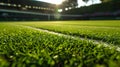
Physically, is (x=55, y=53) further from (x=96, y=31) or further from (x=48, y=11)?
(x=48, y=11)

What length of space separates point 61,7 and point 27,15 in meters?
27.5

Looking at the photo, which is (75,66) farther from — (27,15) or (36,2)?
(36,2)

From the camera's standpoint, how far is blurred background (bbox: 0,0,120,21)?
70.2 metres

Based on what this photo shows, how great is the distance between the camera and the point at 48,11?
305 ft

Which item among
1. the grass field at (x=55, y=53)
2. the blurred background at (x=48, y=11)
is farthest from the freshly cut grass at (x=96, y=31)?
the blurred background at (x=48, y=11)

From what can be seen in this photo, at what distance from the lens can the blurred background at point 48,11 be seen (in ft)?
230

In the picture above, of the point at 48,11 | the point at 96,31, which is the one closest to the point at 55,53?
the point at 96,31

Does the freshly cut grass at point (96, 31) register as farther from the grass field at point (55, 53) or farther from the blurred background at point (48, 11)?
the blurred background at point (48, 11)

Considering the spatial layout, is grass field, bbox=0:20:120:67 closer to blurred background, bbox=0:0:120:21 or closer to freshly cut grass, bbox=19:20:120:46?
freshly cut grass, bbox=19:20:120:46

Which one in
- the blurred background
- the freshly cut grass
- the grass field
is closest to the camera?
the grass field

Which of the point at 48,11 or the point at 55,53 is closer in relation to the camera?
the point at 55,53

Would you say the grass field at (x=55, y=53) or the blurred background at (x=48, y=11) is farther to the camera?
the blurred background at (x=48, y=11)

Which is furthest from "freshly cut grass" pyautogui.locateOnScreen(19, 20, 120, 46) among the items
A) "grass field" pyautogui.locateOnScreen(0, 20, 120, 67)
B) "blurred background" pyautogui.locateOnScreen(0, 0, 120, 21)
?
"blurred background" pyautogui.locateOnScreen(0, 0, 120, 21)

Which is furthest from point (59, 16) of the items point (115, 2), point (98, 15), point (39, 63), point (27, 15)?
point (39, 63)
